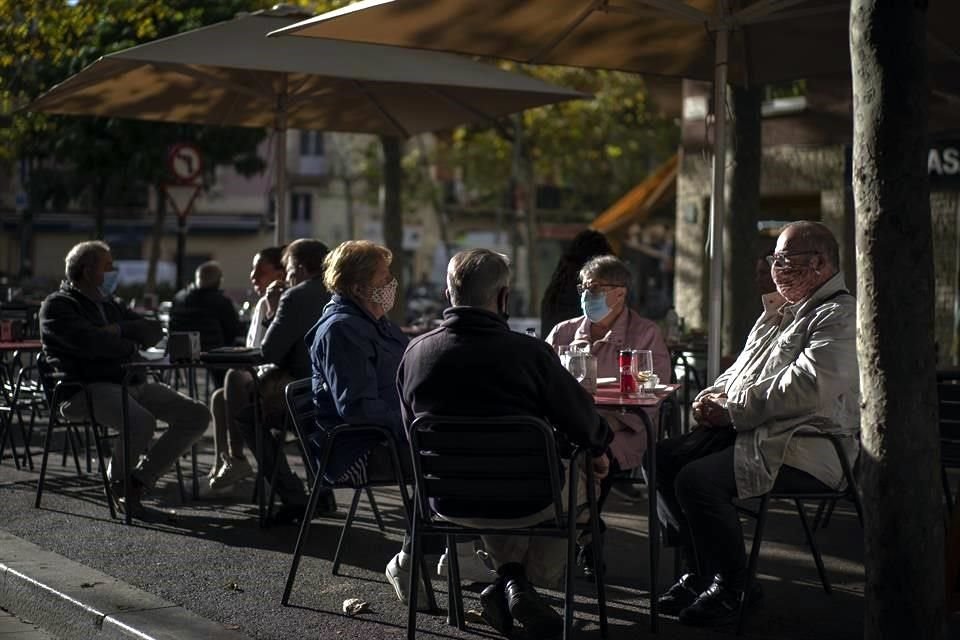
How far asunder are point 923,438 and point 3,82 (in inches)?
472

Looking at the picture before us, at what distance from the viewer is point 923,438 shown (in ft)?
15.4

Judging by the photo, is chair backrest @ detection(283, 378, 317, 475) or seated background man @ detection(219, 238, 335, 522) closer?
chair backrest @ detection(283, 378, 317, 475)

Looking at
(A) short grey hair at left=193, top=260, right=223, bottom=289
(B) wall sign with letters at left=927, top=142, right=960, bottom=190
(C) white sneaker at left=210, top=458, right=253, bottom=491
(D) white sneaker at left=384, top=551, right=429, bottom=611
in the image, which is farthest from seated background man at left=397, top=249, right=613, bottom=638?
(B) wall sign with letters at left=927, top=142, right=960, bottom=190

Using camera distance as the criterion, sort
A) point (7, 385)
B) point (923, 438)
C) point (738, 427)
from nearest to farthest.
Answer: point (923, 438)
point (738, 427)
point (7, 385)

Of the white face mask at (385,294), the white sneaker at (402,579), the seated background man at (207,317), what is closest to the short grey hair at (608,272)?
the white face mask at (385,294)

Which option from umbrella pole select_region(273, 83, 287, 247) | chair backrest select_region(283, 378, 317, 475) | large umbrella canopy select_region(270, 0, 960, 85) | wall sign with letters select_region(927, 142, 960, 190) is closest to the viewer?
chair backrest select_region(283, 378, 317, 475)

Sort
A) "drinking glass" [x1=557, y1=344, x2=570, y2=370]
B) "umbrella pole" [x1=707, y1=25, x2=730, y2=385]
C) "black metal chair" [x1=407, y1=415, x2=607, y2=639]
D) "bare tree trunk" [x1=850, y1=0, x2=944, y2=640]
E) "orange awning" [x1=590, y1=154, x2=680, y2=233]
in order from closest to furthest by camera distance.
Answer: "bare tree trunk" [x1=850, y1=0, x2=944, y2=640]
"black metal chair" [x1=407, y1=415, x2=607, y2=639]
"drinking glass" [x1=557, y1=344, x2=570, y2=370]
"umbrella pole" [x1=707, y1=25, x2=730, y2=385]
"orange awning" [x1=590, y1=154, x2=680, y2=233]

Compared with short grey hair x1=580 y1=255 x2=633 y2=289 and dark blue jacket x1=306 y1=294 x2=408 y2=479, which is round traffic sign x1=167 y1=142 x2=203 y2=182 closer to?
short grey hair x1=580 y1=255 x2=633 y2=289

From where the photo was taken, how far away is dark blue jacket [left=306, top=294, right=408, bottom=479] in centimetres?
654

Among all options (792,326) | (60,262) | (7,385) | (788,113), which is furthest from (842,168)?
(60,262)

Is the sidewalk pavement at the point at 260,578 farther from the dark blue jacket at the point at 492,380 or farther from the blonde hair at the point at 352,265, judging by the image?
the blonde hair at the point at 352,265

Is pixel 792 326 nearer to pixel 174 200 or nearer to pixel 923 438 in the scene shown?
pixel 923 438

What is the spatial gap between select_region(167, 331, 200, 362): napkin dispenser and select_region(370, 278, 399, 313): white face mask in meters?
1.78

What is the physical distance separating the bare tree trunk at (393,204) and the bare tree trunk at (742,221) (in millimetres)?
6852
